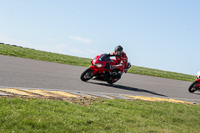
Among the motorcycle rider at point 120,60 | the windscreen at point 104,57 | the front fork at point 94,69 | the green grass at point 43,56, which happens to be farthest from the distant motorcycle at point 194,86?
the green grass at point 43,56

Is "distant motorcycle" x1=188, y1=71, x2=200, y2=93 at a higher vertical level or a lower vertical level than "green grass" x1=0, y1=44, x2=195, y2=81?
lower

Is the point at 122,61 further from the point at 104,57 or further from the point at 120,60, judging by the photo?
the point at 104,57

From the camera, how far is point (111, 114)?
571 cm

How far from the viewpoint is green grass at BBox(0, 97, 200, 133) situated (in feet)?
13.9

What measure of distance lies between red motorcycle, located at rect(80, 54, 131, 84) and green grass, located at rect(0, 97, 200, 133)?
468 cm

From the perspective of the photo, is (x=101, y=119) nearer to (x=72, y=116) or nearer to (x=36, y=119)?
(x=72, y=116)

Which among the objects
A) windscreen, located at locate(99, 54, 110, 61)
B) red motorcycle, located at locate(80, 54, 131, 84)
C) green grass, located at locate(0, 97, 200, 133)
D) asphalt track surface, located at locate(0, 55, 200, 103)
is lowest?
green grass, located at locate(0, 97, 200, 133)

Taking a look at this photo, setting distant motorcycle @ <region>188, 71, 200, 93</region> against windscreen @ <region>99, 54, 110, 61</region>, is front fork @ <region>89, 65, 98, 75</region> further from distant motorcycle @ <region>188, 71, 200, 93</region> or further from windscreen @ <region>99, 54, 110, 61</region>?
distant motorcycle @ <region>188, 71, 200, 93</region>

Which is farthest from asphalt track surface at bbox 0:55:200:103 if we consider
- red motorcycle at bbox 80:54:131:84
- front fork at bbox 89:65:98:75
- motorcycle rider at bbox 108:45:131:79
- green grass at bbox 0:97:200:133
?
green grass at bbox 0:97:200:133

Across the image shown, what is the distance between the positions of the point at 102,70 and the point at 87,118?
684cm

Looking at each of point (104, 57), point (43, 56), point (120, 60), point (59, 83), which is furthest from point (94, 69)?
point (43, 56)

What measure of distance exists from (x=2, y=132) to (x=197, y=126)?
4216 mm

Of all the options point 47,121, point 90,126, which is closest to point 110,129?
point 90,126

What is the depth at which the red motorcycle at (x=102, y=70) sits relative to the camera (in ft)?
38.2
